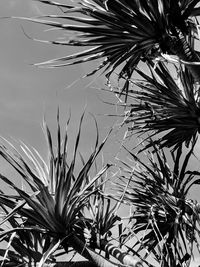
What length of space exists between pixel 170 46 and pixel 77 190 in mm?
1295

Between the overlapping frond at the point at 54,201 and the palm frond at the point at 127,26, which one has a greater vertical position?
the palm frond at the point at 127,26

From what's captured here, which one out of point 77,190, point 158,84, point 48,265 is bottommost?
point 48,265

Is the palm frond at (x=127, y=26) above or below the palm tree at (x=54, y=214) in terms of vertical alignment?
above

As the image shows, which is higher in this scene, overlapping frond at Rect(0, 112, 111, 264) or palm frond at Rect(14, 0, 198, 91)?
palm frond at Rect(14, 0, 198, 91)

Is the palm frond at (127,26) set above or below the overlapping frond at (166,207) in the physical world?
above

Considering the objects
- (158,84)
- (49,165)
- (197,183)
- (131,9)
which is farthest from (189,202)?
(131,9)

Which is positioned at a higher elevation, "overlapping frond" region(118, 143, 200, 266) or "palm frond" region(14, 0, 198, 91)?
"palm frond" region(14, 0, 198, 91)

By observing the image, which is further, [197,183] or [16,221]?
[197,183]

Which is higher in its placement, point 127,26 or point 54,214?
point 127,26

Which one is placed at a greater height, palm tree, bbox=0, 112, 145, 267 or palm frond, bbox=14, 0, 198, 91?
palm frond, bbox=14, 0, 198, 91

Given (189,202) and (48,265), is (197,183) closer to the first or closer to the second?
(189,202)

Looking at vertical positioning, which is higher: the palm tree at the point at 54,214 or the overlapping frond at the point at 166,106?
the overlapping frond at the point at 166,106

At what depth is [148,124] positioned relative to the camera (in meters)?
4.38

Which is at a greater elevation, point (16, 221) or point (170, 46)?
point (170, 46)
